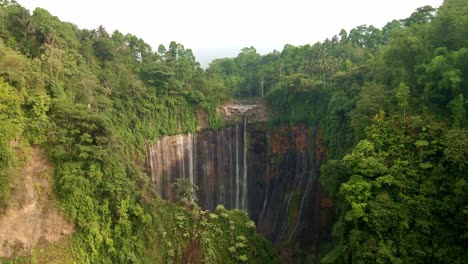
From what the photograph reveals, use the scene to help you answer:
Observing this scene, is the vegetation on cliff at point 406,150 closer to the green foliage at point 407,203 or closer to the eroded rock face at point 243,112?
the green foliage at point 407,203

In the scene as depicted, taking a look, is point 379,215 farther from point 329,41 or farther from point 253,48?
point 253,48

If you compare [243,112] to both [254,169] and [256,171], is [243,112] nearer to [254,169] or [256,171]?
[254,169]

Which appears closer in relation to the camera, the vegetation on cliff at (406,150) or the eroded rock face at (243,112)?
the vegetation on cliff at (406,150)

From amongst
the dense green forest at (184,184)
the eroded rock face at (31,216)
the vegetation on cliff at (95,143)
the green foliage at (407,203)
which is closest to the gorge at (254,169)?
the dense green forest at (184,184)

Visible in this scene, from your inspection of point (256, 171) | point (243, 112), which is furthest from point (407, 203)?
point (243, 112)

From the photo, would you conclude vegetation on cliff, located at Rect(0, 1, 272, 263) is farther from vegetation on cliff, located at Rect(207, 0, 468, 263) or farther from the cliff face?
vegetation on cliff, located at Rect(207, 0, 468, 263)
